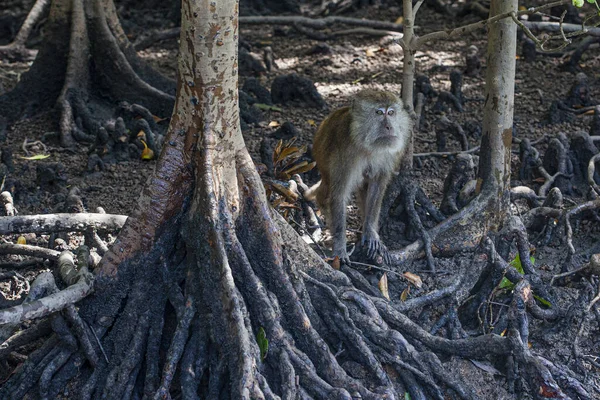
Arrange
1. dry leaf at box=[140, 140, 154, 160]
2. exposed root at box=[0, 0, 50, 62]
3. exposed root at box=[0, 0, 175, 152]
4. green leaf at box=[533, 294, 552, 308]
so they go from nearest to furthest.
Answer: green leaf at box=[533, 294, 552, 308], dry leaf at box=[140, 140, 154, 160], exposed root at box=[0, 0, 175, 152], exposed root at box=[0, 0, 50, 62]

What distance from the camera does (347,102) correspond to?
8.83 meters

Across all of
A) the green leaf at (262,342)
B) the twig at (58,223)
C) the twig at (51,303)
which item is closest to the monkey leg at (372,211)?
the green leaf at (262,342)

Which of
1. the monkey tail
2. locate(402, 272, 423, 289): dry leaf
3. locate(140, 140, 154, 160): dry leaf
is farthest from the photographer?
locate(140, 140, 154, 160): dry leaf

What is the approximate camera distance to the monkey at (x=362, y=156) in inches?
224

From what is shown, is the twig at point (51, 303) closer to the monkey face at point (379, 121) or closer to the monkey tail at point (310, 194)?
the monkey face at point (379, 121)

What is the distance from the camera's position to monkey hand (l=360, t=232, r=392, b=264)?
18.6 ft

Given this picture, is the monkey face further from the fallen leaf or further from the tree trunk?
the fallen leaf

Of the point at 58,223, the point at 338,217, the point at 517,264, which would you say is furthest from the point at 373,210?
the point at 58,223

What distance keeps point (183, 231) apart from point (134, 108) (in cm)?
378

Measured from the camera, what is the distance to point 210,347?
4.41 m

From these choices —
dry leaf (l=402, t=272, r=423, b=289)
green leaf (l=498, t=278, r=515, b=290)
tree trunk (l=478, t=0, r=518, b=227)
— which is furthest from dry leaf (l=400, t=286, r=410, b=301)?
tree trunk (l=478, t=0, r=518, b=227)

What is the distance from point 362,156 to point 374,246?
26.2 inches

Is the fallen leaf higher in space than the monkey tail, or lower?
lower

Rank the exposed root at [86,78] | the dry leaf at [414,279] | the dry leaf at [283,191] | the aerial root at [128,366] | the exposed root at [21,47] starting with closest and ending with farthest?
the aerial root at [128,366]
the dry leaf at [414,279]
the dry leaf at [283,191]
the exposed root at [86,78]
the exposed root at [21,47]
